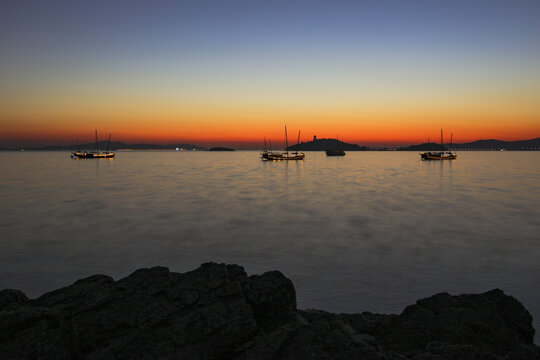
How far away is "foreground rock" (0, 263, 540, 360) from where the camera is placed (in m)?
4.04

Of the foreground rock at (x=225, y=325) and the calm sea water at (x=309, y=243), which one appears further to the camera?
the calm sea water at (x=309, y=243)

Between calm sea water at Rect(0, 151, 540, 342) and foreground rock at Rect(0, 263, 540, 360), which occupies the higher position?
foreground rock at Rect(0, 263, 540, 360)

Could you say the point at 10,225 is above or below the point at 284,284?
below

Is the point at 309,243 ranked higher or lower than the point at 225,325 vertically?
lower

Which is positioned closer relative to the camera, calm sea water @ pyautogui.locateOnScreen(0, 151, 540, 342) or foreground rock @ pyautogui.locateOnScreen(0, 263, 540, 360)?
foreground rock @ pyautogui.locateOnScreen(0, 263, 540, 360)

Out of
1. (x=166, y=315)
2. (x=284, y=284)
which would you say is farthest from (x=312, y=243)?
(x=166, y=315)

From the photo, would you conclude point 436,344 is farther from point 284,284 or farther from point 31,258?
point 31,258

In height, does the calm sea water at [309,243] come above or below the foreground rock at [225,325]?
below

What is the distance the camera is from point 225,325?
168 inches

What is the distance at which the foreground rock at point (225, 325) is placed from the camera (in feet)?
13.3

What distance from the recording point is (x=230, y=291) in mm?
4789

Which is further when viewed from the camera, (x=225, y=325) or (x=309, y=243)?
(x=309, y=243)

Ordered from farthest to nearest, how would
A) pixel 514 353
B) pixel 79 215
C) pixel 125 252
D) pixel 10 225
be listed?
1. pixel 79 215
2. pixel 10 225
3. pixel 125 252
4. pixel 514 353

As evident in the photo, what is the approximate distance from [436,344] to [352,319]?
135 cm
